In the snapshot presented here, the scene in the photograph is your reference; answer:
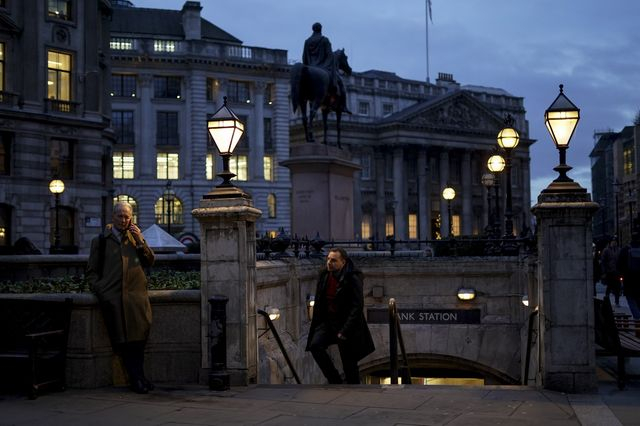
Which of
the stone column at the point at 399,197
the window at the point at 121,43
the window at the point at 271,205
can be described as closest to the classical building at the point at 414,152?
the stone column at the point at 399,197

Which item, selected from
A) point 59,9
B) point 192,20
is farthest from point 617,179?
point 59,9

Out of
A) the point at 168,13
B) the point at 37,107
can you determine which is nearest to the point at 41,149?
the point at 37,107

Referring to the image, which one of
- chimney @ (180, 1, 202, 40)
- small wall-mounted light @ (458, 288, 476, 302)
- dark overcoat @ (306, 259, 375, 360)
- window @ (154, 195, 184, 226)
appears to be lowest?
small wall-mounted light @ (458, 288, 476, 302)

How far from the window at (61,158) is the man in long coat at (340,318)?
3259cm

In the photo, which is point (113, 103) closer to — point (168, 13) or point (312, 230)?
point (168, 13)

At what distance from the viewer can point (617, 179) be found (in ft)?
299

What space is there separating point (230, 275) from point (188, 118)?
62510 mm

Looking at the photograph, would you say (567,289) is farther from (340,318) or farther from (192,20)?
(192,20)

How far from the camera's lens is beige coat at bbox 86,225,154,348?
10258mm

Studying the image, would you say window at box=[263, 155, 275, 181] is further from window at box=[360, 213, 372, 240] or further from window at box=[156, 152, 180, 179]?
window at box=[360, 213, 372, 240]

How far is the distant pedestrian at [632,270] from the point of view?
16.0 metres

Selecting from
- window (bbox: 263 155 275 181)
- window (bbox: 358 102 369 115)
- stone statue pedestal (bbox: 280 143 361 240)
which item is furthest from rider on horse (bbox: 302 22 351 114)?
window (bbox: 358 102 369 115)

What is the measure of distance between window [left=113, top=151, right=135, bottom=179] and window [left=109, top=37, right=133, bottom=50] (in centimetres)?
889

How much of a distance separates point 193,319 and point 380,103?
3790 inches
